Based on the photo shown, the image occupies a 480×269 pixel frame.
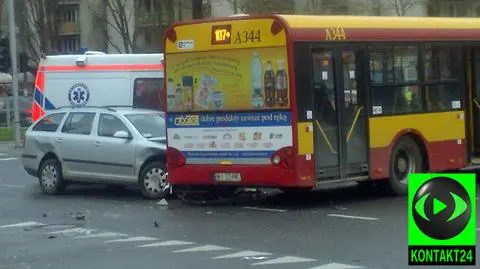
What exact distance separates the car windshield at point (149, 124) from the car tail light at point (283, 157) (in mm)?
3233

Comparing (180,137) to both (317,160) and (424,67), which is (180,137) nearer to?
(317,160)

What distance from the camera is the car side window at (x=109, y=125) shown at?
Result: 17.2 meters

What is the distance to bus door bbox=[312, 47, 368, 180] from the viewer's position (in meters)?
14.6

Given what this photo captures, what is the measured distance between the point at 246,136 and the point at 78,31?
53884mm

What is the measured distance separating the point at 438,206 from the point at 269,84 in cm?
974

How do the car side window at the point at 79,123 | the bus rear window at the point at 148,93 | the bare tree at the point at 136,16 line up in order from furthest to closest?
the bare tree at the point at 136,16 → the bus rear window at the point at 148,93 → the car side window at the point at 79,123

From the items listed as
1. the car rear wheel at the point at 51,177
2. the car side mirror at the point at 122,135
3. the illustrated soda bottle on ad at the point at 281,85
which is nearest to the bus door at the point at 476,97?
the illustrated soda bottle on ad at the point at 281,85

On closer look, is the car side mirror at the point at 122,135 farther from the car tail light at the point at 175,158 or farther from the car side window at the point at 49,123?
the car side window at the point at 49,123

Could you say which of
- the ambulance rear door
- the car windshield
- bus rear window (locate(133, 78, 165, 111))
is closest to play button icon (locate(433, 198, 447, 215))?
the car windshield

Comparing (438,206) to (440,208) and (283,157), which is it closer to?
(440,208)

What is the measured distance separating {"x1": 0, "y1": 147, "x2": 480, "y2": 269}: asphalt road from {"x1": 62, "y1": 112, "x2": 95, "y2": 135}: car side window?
1161 mm

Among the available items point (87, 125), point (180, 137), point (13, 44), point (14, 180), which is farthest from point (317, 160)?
point (13, 44)

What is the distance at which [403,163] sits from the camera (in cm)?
1608

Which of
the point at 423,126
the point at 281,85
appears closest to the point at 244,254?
the point at 281,85
